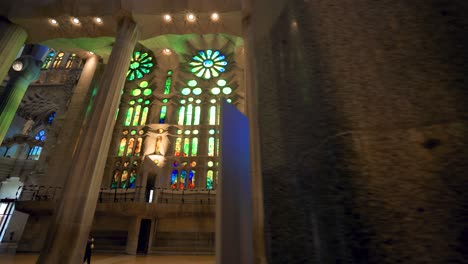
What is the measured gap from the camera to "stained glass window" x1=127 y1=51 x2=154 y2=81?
65.0ft

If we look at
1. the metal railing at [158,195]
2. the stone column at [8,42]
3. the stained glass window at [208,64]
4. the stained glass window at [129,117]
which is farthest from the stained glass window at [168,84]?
the stone column at [8,42]

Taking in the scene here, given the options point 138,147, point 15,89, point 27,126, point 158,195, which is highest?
point 27,126

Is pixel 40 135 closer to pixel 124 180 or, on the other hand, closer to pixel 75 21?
pixel 124 180

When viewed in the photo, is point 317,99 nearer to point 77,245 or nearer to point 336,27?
point 336,27

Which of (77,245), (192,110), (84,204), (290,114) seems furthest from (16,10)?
(290,114)

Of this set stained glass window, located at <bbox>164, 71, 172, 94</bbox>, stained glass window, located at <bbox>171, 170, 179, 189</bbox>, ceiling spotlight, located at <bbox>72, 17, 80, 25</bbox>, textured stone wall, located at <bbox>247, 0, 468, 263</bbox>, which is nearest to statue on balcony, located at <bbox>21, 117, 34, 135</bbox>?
stained glass window, located at <bbox>164, 71, 172, 94</bbox>

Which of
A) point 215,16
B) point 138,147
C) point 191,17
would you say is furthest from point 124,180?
point 215,16

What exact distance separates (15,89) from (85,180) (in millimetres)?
7166

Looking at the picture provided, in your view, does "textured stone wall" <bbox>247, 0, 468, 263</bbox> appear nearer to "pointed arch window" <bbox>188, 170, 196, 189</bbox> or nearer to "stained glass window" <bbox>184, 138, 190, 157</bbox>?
"pointed arch window" <bbox>188, 170, 196, 189</bbox>

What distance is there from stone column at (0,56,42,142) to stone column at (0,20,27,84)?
19.3 inches

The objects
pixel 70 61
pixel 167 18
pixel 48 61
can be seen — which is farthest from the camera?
pixel 48 61

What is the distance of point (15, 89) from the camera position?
10.3 meters

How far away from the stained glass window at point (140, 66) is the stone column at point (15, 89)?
879 cm

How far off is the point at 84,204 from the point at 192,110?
1244cm
